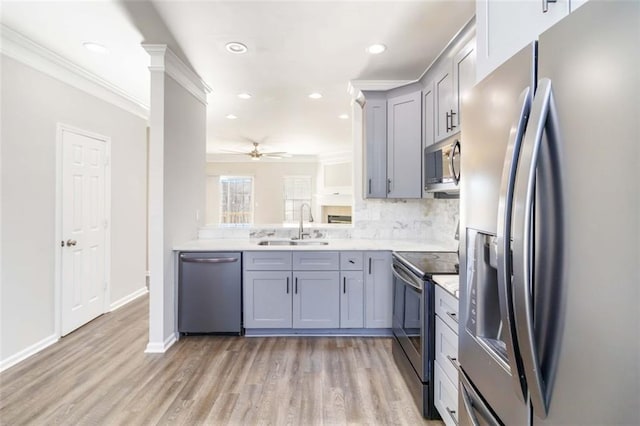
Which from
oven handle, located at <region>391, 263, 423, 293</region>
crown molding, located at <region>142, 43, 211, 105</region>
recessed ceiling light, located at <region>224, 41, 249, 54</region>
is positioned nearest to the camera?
oven handle, located at <region>391, 263, 423, 293</region>

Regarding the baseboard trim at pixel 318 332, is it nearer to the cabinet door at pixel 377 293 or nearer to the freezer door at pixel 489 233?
the cabinet door at pixel 377 293

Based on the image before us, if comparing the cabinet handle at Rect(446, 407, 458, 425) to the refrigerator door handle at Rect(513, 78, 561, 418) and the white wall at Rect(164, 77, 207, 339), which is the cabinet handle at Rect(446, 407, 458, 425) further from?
the white wall at Rect(164, 77, 207, 339)

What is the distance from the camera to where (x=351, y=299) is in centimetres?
321

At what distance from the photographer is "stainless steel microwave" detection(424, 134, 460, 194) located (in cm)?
224

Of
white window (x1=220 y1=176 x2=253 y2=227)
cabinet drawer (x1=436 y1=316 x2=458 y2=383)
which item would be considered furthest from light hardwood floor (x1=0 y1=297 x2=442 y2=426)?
white window (x1=220 y1=176 x2=253 y2=227)

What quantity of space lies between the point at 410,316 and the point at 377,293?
0.97m

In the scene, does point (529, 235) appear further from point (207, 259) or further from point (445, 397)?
point (207, 259)

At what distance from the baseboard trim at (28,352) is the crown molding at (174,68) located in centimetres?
265

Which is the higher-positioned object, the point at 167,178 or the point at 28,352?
the point at 167,178

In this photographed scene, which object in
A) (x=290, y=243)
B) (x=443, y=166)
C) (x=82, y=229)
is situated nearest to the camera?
(x=443, y=166)

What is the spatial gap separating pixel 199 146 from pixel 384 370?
10.1 feet

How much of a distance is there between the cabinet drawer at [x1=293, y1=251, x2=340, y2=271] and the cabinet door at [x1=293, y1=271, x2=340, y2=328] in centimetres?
4

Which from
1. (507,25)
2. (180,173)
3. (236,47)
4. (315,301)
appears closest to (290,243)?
(315,301)

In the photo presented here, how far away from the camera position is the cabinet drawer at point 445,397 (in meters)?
1.68
